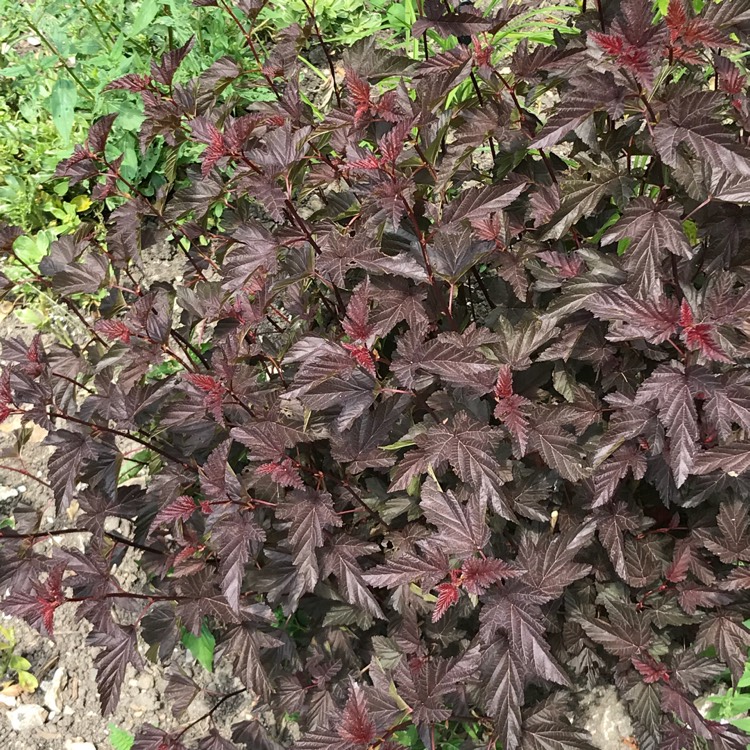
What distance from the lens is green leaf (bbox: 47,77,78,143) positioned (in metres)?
3.43

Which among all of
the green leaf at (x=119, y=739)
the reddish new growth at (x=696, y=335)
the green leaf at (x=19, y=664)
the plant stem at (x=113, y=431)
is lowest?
the green leaf at (x=119, y=739)

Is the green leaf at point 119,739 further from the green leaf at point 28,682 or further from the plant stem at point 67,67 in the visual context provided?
the plant stem at point 67,67

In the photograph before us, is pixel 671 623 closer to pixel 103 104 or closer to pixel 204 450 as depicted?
pixel 204 450

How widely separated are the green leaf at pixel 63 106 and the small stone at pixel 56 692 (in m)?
2.35

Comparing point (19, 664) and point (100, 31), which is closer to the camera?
point (19, 664)

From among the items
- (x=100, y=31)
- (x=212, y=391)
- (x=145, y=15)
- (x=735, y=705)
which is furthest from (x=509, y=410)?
(x=100, y=31)

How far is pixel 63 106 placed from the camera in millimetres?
3447

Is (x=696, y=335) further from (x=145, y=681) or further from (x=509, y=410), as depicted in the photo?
(x=145, y=681)

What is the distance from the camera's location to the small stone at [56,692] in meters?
2.69

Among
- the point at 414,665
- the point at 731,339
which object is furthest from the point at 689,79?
the point at 414,665

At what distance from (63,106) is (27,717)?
2645 millimetres

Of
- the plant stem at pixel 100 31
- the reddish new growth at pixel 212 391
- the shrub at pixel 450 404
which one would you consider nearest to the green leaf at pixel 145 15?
the plant stem at pixel 100 31

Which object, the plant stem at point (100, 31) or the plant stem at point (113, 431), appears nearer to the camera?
the plant stem at point (113, 431)

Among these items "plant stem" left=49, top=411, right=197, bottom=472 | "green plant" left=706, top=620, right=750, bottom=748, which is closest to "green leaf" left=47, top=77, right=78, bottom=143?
"plant stem" left=49, top=411, right=197, bottom=472
